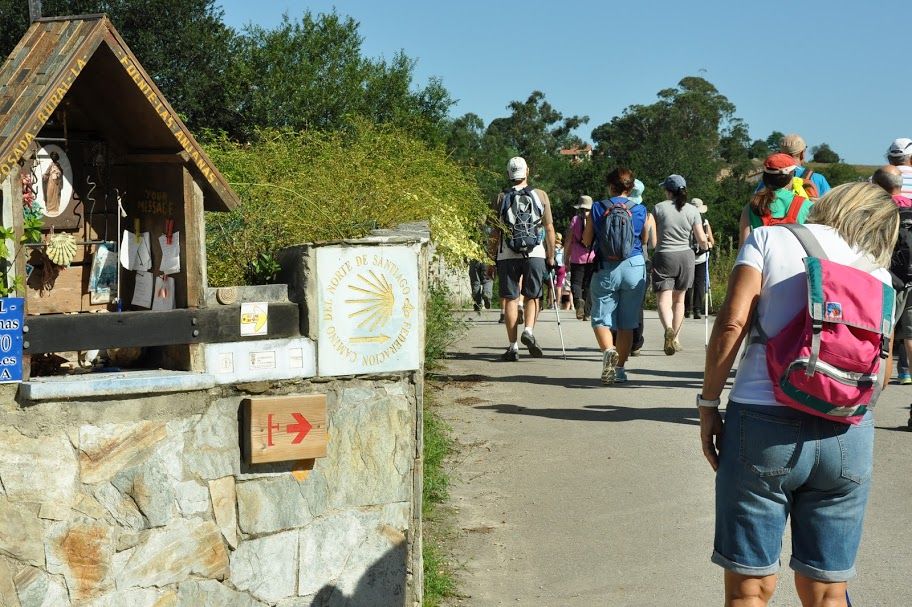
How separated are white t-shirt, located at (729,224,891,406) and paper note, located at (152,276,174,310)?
2317 mm

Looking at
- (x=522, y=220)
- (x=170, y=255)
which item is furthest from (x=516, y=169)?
(x=170, y=255)

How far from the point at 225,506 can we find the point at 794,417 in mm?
2211

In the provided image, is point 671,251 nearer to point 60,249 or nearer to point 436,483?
point 436,483

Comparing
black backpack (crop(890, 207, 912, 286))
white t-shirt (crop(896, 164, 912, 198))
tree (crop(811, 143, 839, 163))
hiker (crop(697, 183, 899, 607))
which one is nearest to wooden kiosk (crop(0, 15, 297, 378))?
hiker (crop(697, 183, 899, 607))

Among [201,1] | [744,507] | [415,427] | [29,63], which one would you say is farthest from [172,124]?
[201,1]

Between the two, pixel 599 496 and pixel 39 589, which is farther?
pixel 599 496

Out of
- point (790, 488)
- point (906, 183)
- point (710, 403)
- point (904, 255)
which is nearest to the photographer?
point (790, 488)

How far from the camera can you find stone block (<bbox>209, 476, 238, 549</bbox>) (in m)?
4.39

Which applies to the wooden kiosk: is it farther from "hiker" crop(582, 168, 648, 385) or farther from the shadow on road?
"hiker" crop(582, 168, 648, 385)

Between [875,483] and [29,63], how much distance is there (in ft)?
16.8

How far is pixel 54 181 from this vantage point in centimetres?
455

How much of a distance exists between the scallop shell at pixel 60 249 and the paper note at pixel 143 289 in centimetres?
38

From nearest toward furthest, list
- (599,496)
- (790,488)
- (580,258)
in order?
(790,488), (599,496), (580,258)

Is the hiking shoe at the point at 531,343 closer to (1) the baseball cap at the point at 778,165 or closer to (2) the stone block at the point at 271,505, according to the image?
(1) the baseball cap at the point at 778,165
